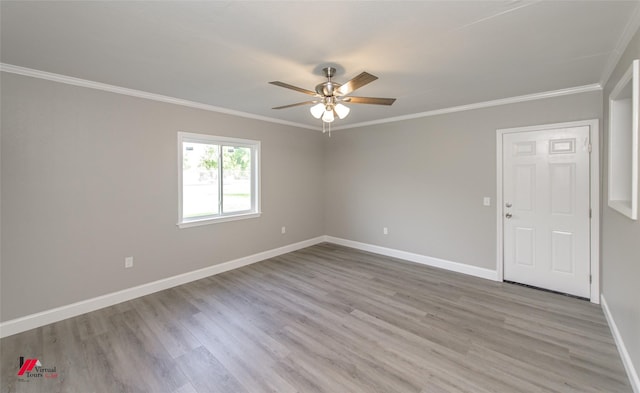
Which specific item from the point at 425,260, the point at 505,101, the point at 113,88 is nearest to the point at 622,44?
the point at 505,101

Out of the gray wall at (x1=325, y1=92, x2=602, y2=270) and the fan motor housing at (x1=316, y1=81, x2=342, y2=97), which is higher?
the fan motor housing at (x1=316, y1=81, x2=342, y2=97)

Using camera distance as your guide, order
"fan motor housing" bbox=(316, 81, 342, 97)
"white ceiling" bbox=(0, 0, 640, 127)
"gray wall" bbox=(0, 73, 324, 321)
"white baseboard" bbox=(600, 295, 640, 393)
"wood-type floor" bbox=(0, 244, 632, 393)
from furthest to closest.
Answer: "gray wall" bbox=(0, 73, 324, 321), "fan motor housing" bbox=(316, 81, 342, 97), "wood-type floor" bbox=(0, 244, 632, 393), "white baseboard" bbox=(600, 295, 640, 393), "white ceiling" bbox=(0, 0, 640, 127)

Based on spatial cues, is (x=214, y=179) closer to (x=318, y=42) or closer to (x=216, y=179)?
(x=216, y=179)

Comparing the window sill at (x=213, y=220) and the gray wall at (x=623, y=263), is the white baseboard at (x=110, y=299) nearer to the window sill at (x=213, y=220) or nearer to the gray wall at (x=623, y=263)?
the window sill at (x=213, y=220)

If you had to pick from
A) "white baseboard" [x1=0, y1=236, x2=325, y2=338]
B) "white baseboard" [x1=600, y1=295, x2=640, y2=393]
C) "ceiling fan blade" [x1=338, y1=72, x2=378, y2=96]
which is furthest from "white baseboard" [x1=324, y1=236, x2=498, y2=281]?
"ceiling fan blade" [x1=338, y1=72, x2=378, y2=96]

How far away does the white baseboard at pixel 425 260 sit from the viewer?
13.0ft

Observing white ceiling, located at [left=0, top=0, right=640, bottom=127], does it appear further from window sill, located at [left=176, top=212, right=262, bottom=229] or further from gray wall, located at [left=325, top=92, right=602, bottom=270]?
window sill, located at [left=176, top=212, right=262, bottom=229]

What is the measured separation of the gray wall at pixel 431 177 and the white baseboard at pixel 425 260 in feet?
0.26

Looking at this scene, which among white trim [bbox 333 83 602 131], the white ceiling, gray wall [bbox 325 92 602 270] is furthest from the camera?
gray wall [bbox 325 92 602 270]

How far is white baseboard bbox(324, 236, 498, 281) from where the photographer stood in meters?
3.97

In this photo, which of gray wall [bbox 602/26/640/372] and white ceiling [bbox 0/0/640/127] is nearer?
white ceiling [bbox 0/0/640/127]

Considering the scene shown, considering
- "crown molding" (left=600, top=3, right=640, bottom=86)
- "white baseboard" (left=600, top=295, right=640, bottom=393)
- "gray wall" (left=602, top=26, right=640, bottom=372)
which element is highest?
"crown molding" (left=600, top=3, right=640, bottom=86)

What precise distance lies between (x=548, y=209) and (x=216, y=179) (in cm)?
480

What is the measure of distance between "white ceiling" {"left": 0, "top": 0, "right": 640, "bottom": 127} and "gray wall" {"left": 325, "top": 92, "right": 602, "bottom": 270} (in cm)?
Answer: 63
